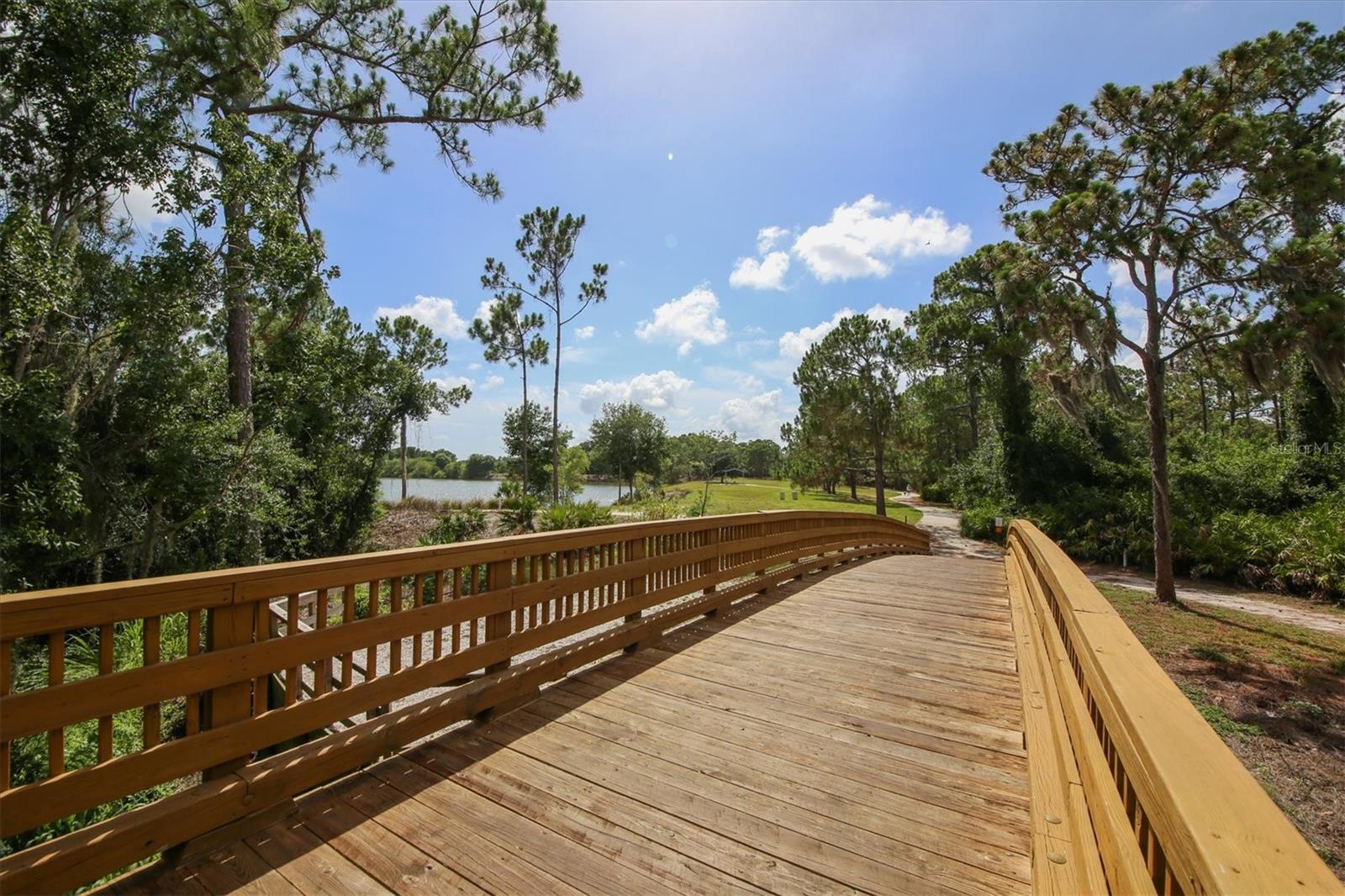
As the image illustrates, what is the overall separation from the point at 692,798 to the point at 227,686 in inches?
78.1

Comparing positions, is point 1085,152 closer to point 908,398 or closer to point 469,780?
point 908,398

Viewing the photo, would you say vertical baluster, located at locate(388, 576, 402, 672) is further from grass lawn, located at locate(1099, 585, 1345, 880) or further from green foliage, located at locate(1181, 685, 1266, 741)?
green foliage, located at locate(1181, 685, 1266, 741)

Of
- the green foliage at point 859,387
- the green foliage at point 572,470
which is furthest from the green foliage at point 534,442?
the green foliage at point 859,387

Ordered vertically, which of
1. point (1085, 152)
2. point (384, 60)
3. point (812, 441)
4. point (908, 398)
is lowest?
point (812, 441)

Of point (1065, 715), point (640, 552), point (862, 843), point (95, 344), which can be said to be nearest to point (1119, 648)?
point (1065, 715)

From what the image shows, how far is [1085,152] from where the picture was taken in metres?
12.8

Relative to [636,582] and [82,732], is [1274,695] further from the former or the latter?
[82,732]

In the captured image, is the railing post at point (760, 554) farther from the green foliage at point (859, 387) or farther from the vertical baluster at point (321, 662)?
the green foliage at point (859, 387)

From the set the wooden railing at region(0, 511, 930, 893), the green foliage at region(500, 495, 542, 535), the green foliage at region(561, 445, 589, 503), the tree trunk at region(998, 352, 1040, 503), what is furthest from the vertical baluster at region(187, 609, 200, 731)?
the green foliage at region(561, 445, 589, 503)

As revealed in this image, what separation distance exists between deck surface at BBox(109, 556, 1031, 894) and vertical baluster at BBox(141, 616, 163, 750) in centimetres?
46

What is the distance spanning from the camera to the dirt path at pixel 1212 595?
34.6ft

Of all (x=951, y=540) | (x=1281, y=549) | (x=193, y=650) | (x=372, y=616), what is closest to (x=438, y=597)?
(x=372, y=616)

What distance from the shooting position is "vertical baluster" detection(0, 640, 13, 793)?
171cm

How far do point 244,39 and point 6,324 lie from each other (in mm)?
6355
